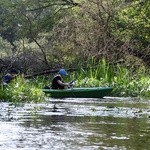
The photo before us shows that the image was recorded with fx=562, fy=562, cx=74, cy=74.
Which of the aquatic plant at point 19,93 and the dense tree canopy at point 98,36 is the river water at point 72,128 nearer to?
the aquatic plant at point 19,93

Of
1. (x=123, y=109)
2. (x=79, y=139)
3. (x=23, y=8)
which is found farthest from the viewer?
(x=23, y=8)

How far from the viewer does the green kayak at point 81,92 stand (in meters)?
19.9

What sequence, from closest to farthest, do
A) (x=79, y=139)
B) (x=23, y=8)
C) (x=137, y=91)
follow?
(x=79, y=139) < (x=137, y=91) < (x=23, y=8)

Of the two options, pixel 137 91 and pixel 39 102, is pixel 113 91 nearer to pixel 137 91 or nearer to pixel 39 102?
pixel 137 91

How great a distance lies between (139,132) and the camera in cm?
1024

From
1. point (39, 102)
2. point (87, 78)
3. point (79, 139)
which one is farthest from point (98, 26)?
point (79, 139)

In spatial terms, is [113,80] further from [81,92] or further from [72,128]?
[72,128]

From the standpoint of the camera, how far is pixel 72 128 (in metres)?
10.6

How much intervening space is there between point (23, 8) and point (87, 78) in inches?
661

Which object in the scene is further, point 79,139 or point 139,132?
point 139,132

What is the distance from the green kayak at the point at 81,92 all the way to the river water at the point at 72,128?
14.3ft

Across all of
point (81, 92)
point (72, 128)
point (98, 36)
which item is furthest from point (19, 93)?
point (98, 36)

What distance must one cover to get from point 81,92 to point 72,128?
957 cm

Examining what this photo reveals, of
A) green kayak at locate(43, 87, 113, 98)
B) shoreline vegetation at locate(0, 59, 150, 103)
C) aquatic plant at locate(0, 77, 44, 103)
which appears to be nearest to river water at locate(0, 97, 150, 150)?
aquatic plant at locate(0, 77, 44, 103)
